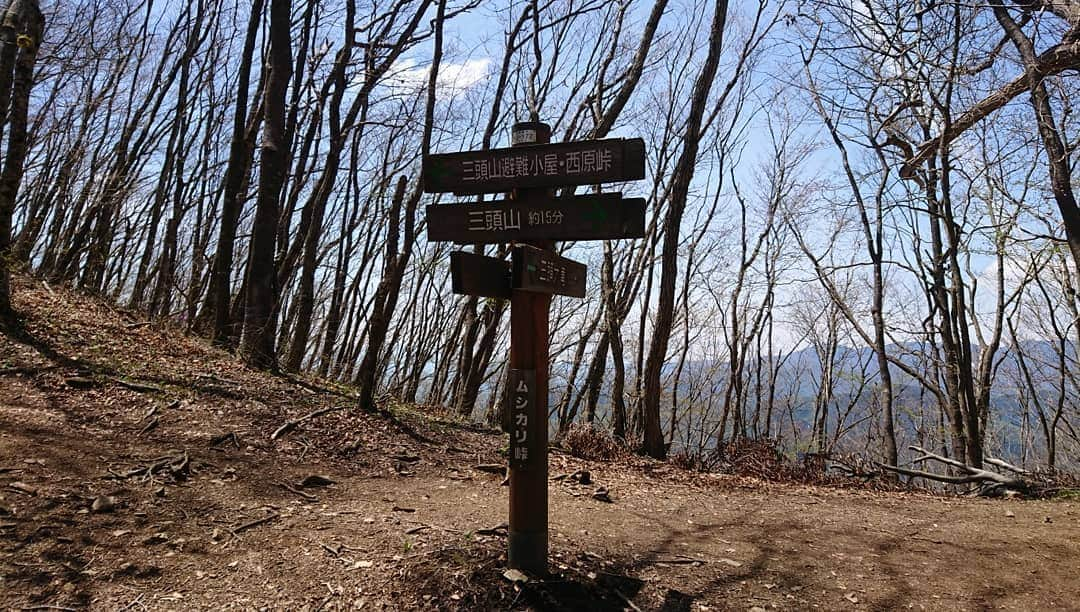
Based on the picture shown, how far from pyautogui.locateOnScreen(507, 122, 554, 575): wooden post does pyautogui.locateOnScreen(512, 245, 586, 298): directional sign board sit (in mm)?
114

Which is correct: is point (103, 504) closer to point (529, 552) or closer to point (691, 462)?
point (529, 552)

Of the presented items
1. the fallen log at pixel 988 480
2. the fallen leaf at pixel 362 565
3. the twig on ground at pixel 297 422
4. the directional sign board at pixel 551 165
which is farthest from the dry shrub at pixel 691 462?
the directional sign board at pixel 551 165

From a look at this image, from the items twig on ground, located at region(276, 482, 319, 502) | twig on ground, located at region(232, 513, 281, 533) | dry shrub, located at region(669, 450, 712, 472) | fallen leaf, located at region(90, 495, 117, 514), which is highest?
dry shrub, located at region(669, 450, 712, 472)

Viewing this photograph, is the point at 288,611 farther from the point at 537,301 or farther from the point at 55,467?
the point at 55,467

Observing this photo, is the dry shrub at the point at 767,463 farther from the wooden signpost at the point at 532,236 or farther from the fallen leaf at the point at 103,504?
the fallen leaf at the point at 103,504

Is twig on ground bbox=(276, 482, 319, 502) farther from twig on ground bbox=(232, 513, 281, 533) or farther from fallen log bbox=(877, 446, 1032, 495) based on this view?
fallen log bbox=(877, 446, 1032, 495)

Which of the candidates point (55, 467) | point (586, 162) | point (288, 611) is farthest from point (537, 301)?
point (55, 467)

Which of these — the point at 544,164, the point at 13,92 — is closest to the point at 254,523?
the point at 544,164

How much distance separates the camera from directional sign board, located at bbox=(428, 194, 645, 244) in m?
3.28

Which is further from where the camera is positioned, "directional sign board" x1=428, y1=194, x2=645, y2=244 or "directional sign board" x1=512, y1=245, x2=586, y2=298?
"directional sign board" x1=428, y1=194, x2=645, y2=244

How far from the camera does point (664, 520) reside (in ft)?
16.6

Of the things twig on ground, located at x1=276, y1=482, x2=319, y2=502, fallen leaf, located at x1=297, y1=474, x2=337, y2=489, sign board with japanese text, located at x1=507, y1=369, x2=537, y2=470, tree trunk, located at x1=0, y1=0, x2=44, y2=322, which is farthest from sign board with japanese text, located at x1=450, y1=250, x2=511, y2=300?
tree trunk, located at x1=0, y1=0, x2=44, y2=322

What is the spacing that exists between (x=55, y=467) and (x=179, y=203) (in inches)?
445

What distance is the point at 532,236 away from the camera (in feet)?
11.0
